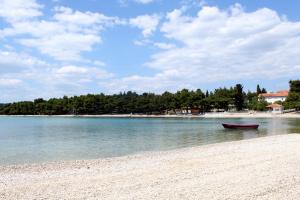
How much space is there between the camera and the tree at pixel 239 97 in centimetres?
16791

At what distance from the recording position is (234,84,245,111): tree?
168 metres

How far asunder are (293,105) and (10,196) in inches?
5636

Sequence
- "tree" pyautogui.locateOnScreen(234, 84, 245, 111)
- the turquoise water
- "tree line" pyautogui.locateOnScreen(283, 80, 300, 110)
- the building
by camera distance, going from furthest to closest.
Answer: "tree" pyautogui.locateOnScreen(234, 84, 245, 111)
the building
"tree line" pyautogui.locateOnScreen(283, 80, 300, 110)
the turquoise water

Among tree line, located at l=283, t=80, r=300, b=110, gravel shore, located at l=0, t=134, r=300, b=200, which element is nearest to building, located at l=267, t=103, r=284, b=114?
tree line, located at l=283, t=80, r=300, b=110

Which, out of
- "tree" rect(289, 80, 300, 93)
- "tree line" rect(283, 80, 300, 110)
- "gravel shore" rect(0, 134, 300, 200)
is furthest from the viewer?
"tree" rect(289, 80, 300, 93)

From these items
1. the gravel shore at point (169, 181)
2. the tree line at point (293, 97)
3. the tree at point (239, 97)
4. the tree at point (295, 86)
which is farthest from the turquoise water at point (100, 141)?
the tree at point (239, 97)

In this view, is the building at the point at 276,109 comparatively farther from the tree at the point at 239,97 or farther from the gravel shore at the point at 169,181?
the gravel shore at the point at 169,181

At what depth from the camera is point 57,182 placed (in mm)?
15203

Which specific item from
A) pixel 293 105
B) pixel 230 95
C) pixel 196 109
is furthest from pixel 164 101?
pixel 293 105

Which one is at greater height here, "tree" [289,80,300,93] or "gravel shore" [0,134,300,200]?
"tree" [289,80,300,93]

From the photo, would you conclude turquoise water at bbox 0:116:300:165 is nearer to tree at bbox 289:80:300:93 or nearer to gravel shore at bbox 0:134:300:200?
gravel shore at bbox 0:134:300:200

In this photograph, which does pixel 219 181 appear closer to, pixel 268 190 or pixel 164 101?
pixel 268 190

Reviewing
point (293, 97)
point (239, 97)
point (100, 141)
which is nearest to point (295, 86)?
point (293, 97)

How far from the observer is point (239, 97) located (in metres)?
170
